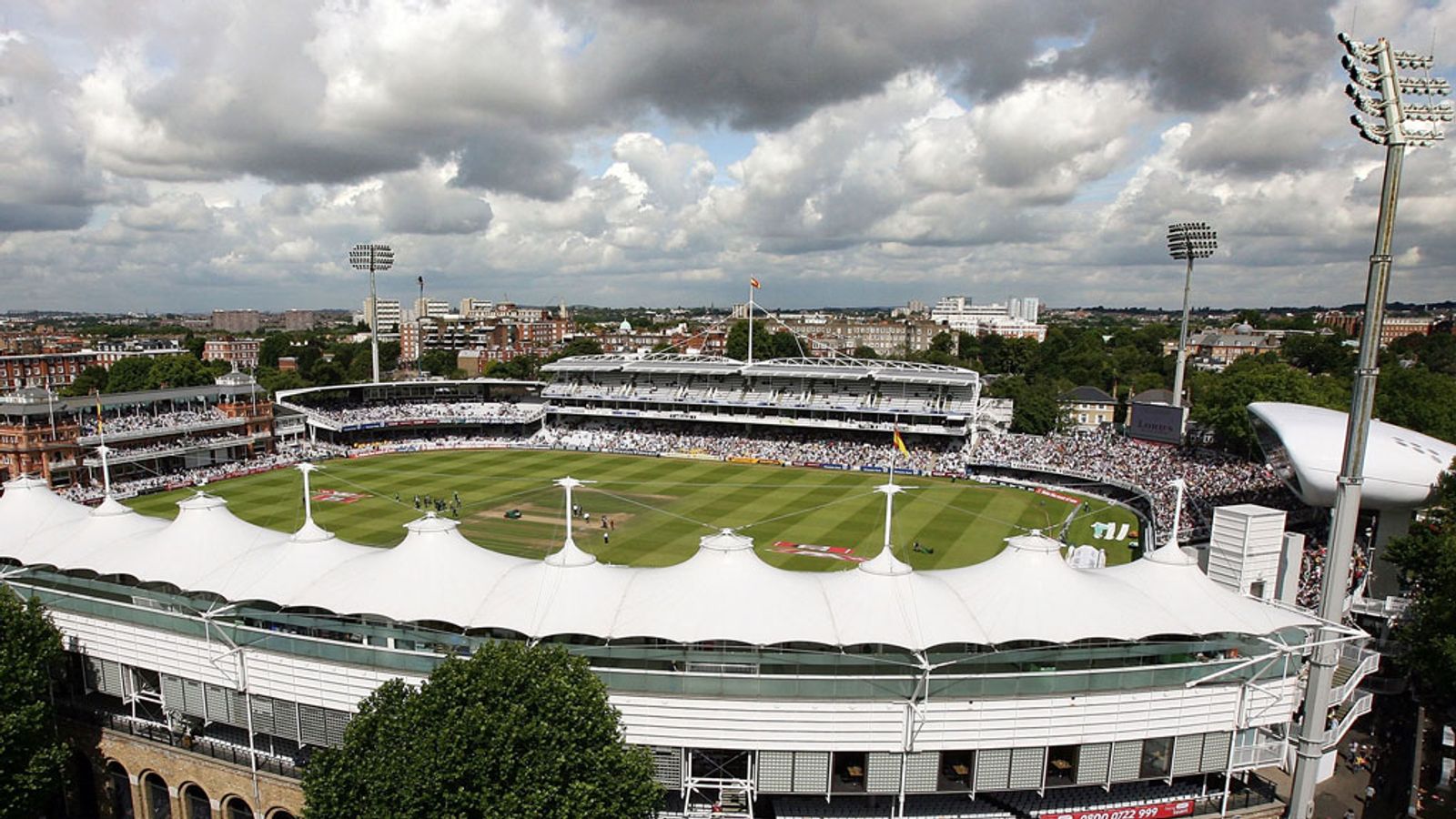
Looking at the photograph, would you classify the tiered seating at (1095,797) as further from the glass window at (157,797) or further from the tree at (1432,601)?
the glass window at (157,797)

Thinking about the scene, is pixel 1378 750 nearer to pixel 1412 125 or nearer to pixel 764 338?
pixel 1412 125

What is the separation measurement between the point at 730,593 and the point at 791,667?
6.85 ft

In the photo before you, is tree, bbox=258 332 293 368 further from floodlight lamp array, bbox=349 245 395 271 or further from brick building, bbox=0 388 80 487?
brick building, bbox=0 388 80 487

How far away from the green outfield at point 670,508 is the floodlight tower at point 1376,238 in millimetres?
20629

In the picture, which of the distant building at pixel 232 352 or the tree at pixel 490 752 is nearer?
the tree at pixel 490 752

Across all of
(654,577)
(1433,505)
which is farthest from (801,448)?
(654,577)

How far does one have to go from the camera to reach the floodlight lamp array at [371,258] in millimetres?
84875

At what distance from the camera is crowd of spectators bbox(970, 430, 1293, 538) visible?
41625 millimetres

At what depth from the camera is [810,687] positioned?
51.4 feet

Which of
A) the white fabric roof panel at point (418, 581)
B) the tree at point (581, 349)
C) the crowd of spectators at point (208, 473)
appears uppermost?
the white fabric roof panel at point (418, 581)

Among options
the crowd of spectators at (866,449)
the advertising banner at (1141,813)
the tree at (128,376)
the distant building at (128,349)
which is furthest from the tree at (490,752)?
the distant building at (128,349)

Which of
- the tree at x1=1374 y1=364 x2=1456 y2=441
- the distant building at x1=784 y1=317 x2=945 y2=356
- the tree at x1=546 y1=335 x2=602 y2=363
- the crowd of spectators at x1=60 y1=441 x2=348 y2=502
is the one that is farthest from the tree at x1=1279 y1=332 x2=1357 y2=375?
the crowd of spectators at x1=60 y1=441 x2=348 y2=502

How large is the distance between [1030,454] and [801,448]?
1969 cm

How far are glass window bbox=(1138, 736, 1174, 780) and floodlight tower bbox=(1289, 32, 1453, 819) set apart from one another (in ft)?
9.31
